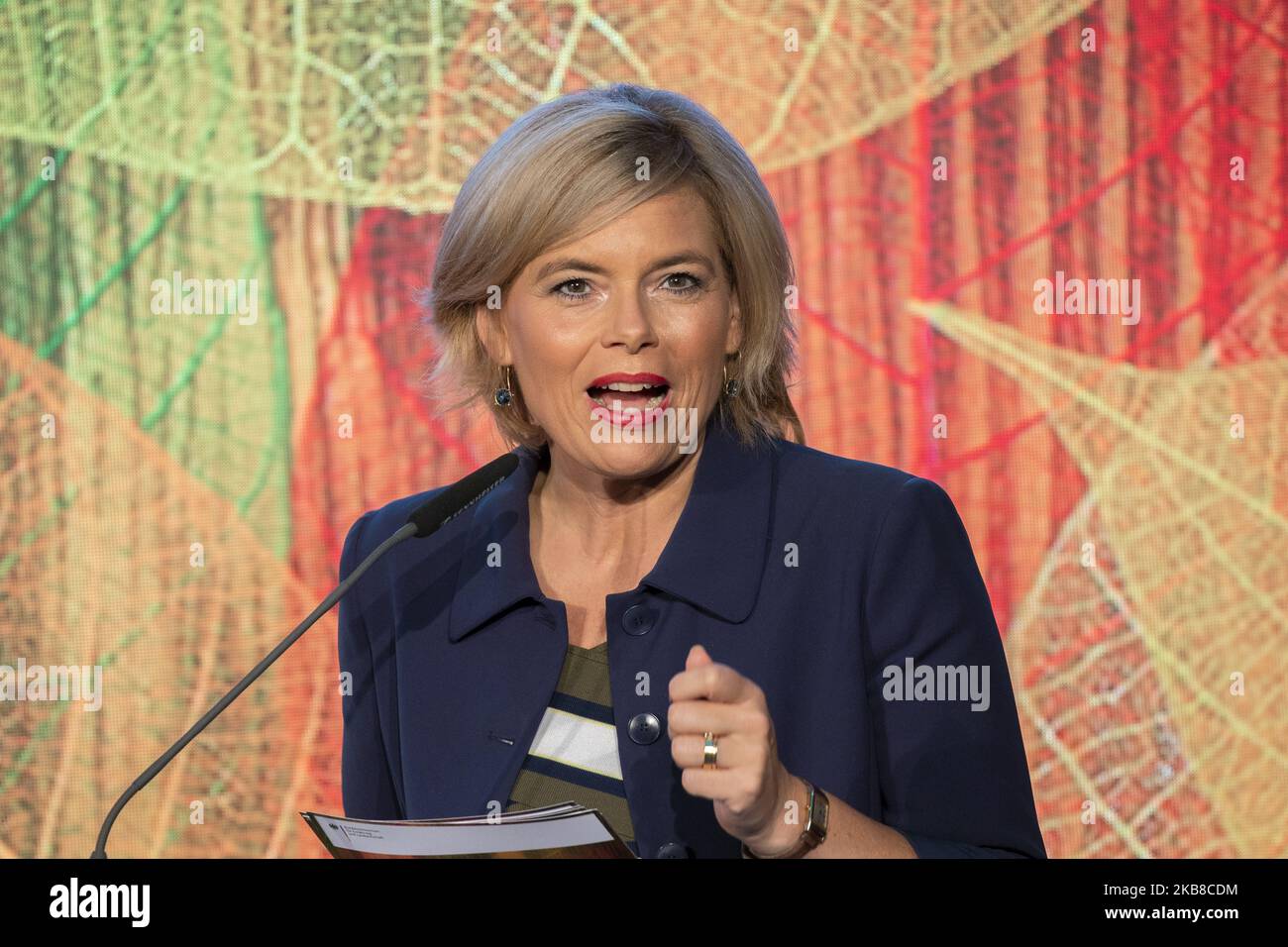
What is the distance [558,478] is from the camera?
189 centimetres

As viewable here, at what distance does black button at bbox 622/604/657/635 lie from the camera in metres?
1.64

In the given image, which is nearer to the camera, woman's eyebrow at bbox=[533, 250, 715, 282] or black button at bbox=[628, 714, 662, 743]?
black button at bbox=[628, 714, 662, 743]

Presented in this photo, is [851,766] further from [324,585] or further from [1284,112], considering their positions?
[1284,112]

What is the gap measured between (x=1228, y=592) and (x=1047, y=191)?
871mm

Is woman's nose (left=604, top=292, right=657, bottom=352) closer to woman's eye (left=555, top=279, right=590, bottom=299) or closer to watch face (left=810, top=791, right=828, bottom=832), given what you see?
woman's eye (left=555, top=279, right=590, bottom=299)

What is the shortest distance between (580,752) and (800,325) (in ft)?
5.18

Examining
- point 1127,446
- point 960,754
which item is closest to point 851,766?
point 960,754

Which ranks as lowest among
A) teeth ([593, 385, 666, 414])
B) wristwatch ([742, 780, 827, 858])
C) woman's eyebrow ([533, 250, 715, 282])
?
wristwatch ([742, 780, 827, 858])

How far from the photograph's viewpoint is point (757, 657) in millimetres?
1626

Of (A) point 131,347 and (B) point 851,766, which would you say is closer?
(B) point 851,766

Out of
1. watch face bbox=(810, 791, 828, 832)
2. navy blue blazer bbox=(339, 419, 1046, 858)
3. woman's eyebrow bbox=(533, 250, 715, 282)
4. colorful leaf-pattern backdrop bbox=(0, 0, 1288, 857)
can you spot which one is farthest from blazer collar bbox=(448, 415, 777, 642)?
colorful leaf-pattern backdrop bbox=(0, 0, 1288, 857)

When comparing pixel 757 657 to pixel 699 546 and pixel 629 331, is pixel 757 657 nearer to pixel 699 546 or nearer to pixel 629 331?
pixel 699 546

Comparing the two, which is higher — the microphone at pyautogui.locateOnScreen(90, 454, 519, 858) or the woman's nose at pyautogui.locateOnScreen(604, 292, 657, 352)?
the woman's nose at pyautogui.locateOnScreen(604, 292, 657, 352)

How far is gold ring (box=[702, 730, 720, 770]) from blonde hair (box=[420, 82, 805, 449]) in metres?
0.70
